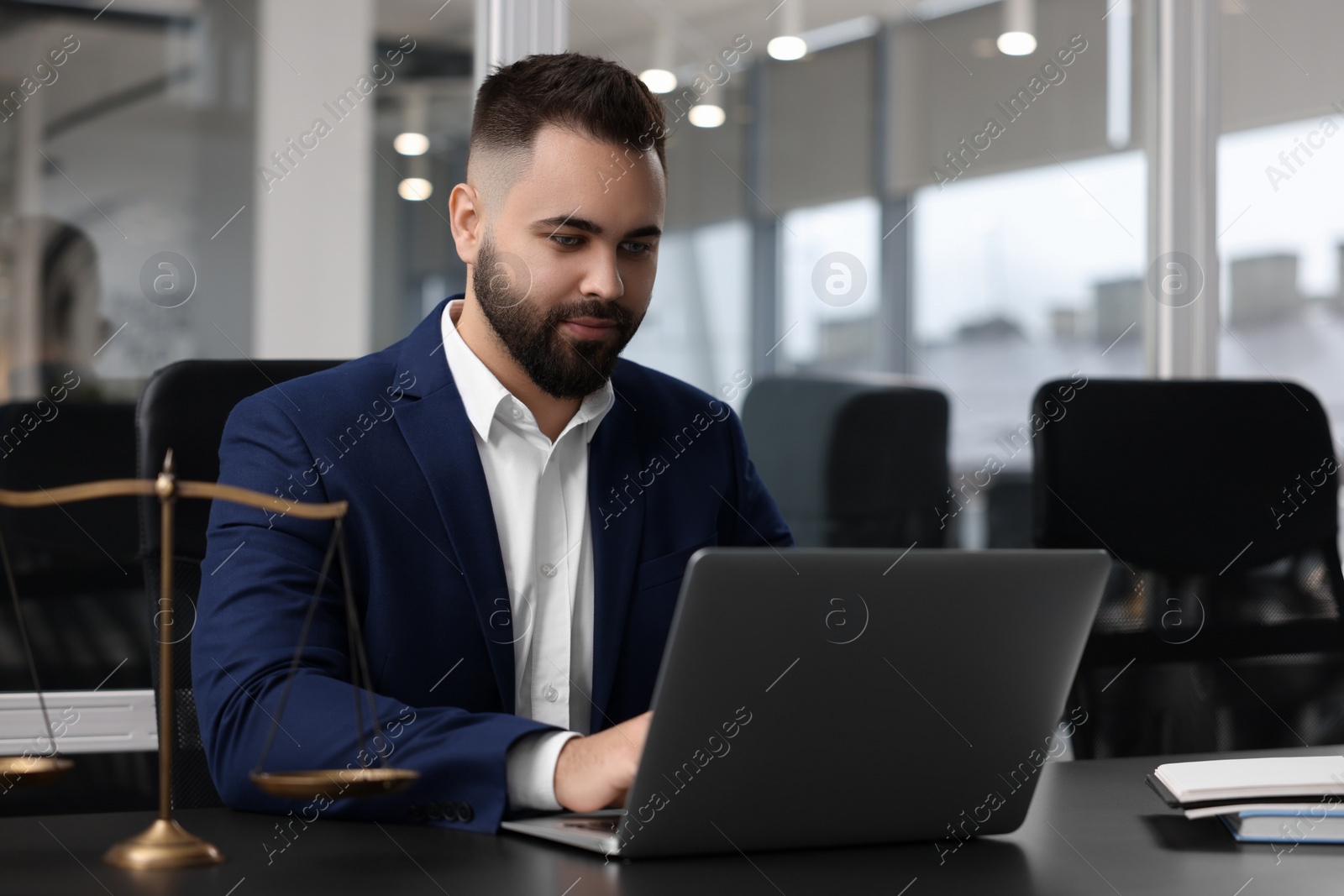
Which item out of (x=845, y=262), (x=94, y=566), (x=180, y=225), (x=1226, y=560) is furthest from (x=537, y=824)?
(x=845, y=262)

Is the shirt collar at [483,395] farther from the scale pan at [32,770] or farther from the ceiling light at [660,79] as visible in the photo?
the ceiling light at [660,79]

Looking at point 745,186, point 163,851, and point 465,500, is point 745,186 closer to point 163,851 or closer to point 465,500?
point 465,500

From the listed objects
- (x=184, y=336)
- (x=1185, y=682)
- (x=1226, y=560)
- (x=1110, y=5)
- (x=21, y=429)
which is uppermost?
(x=1110, y=5)

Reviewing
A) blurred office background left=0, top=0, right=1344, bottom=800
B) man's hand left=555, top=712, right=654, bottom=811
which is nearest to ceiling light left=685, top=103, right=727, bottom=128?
blurred office background left=0, top=0, right=1344, bottom=800

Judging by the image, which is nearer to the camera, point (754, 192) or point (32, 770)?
point (32, 770)

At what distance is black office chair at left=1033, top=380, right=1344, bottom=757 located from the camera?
1.92 m

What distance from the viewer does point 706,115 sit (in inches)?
105

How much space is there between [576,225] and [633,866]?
2.87ft

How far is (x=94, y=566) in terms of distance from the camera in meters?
1.97

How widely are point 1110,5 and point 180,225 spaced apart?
210 centimetres

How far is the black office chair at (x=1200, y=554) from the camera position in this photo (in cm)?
192

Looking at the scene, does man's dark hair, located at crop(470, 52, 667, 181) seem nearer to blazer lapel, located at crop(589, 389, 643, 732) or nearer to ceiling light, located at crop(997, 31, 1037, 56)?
blazer lapel, located at crop(589, 389, 643, 732)

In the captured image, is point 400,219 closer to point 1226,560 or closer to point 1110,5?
point 1226,560

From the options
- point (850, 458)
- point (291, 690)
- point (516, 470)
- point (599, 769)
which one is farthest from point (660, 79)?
point (599, 769)
